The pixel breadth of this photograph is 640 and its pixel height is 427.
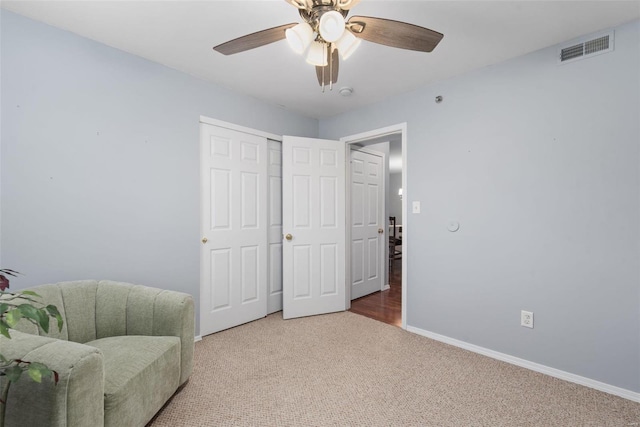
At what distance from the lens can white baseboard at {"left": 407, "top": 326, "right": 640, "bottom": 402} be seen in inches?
77.3

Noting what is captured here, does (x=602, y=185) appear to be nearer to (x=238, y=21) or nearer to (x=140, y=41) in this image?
(x=238, y=21)

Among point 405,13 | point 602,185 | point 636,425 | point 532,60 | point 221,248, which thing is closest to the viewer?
point 636,425

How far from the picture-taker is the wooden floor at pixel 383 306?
11.1 feet

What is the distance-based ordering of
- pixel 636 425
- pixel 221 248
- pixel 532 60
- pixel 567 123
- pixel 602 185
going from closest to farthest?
pixel 636 425 < pixel 602 185 < pixel 567 123 < pixel 532 60 < pixel 221 248

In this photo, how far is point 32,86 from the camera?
1944 millimetres

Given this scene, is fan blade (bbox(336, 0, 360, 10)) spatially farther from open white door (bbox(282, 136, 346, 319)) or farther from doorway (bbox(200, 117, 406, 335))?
open white door (bbox(282, 136, 346, 319))

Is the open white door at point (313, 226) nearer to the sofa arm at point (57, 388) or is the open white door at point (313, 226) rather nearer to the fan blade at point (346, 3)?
the fan blade at point (346, 3)

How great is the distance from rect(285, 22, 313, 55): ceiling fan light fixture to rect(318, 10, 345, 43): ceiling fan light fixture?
0.46ft

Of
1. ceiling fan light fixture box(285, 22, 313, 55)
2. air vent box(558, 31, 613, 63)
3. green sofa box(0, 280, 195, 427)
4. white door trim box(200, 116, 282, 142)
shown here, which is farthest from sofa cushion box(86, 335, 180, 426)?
air vent box(558, 31, 613, 63)

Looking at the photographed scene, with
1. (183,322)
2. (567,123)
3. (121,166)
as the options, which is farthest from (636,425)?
(121,166)

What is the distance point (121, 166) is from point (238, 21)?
1.36 metres

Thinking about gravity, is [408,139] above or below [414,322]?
above

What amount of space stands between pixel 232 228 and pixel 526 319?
2.63 metres

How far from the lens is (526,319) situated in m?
2.33
